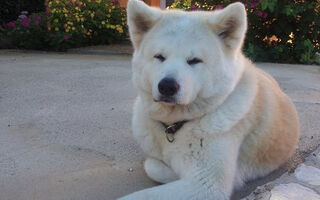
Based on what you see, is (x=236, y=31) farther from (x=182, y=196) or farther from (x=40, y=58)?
(x=40, y=58)

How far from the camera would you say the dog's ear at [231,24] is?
256cm

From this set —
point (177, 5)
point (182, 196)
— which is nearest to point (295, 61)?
point (177, 5)

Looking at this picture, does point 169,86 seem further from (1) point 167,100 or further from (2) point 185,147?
(2) point 185,147

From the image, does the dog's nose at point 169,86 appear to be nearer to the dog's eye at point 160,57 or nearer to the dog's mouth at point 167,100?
the dog's mouth at point 167,100

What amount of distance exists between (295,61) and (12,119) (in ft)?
20.2

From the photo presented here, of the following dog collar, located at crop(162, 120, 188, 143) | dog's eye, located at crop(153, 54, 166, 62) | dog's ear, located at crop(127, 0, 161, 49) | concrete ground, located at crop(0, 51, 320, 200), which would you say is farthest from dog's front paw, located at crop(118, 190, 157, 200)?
dog's ear, located at crop(127, 0, 161, 49)

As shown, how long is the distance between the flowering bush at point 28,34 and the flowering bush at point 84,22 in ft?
0.67

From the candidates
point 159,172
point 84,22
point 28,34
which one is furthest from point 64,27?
point 159,172

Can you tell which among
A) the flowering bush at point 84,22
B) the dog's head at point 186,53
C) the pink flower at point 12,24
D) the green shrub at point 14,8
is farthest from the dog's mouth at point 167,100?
the green shrub at point 14,8

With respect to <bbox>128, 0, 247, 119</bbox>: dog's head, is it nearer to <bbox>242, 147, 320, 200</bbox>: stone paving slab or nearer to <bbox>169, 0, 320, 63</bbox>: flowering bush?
<bbox>242, 147, 320, 200</bbox>: stone paving slab

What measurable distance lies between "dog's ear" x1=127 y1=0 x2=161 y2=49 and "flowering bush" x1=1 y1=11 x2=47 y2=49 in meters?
6.32

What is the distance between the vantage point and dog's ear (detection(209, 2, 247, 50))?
256cm

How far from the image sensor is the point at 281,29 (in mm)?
8250

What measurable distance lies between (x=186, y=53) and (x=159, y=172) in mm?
826
